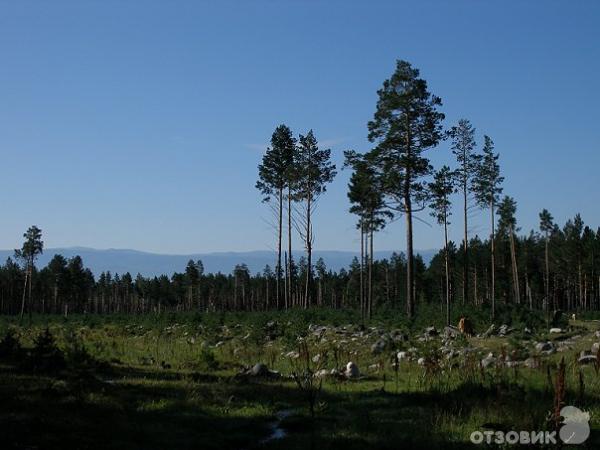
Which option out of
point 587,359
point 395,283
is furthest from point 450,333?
point 395,283

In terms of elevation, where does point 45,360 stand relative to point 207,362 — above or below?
above

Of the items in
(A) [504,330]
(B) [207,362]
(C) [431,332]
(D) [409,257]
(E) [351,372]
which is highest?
(D) [409,257]

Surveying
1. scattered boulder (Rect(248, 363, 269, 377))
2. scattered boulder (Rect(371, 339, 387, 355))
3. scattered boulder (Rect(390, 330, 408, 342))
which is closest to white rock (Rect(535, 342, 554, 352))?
scattered boulder (Rect(371, 339, 387, 355))

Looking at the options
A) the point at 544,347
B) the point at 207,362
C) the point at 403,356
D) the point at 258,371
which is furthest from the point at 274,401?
the point at 544,347

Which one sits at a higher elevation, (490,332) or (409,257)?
(409,257)

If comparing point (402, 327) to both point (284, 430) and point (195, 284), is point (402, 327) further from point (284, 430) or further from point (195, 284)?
point (195, 284)

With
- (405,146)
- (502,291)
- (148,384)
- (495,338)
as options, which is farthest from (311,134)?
(502,291)

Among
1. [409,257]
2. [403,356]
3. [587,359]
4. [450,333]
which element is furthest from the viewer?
[409,257]

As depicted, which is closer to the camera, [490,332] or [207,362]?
[207,362]

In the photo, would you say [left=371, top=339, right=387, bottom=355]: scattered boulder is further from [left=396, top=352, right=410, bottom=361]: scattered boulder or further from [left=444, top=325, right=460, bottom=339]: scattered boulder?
[left=444, top=325, right=460, bottom=339]: scattered boulder

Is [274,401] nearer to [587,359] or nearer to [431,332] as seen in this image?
[587,359]

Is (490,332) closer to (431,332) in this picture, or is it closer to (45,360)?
(431,332)

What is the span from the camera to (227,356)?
1920cm

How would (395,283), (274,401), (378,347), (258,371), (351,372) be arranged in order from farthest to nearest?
1. (395,283)
2. (378,347)
3. (258,371)
4. (351,372)
5. (274,401)
